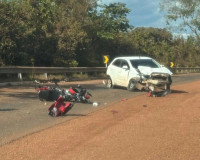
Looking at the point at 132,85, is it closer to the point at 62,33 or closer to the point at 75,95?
the point at 75,95

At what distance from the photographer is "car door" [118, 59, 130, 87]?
1805cm

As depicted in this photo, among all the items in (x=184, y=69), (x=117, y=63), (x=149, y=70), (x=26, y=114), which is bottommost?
(x=184, y=69)

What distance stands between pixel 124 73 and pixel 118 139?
1120cm

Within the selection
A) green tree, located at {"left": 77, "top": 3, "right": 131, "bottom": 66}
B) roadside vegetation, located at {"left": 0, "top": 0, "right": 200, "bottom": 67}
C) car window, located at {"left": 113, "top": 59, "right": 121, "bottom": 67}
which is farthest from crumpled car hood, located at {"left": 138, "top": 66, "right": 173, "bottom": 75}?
green tree, located at {"left": 77, "top": 3, "right": 131, "bottom": 66}

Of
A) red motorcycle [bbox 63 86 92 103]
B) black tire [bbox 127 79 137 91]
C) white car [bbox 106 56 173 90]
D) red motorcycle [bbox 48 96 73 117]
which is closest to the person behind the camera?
red motorcycle [bbox 48 96 73 117]

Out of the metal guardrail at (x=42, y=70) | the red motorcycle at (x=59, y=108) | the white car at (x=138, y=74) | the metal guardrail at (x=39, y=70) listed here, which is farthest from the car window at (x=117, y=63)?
the red motorcycle at (x=59, y=108)

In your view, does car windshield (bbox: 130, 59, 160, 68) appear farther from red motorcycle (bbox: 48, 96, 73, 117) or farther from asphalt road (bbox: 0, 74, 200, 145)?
red motorcycle (bbox: 48, 96, 73, 117)

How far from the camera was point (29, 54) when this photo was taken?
Answer: 93.3 feet

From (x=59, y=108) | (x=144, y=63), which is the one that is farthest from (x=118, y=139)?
(x=144, y=63)

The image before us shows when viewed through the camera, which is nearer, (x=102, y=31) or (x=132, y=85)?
(x=132, y=85)

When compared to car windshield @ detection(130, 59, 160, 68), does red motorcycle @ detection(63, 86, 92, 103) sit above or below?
below

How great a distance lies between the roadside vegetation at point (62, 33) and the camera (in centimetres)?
2594

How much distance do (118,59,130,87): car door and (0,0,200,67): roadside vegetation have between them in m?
8.92

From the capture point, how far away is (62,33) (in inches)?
1254
